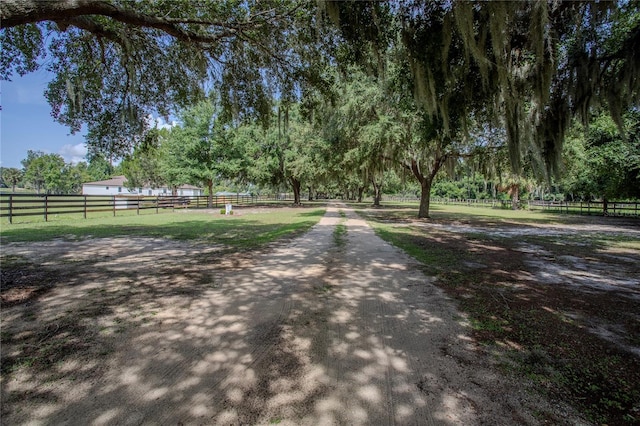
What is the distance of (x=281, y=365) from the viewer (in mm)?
2586

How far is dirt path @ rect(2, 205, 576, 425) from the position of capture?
2.02 meters

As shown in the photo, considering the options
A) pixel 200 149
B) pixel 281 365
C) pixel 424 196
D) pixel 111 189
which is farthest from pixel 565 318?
pixel 111 189

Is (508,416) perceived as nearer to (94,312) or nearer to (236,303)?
(236,303)

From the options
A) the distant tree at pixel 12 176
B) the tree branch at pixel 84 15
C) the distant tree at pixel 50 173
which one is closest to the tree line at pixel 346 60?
the tree branch at pixel 84 15

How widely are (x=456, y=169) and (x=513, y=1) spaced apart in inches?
665

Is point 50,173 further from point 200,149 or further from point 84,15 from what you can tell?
point 84,15

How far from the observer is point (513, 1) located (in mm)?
4434

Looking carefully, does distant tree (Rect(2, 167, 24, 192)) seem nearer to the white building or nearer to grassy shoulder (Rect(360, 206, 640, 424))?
the white building

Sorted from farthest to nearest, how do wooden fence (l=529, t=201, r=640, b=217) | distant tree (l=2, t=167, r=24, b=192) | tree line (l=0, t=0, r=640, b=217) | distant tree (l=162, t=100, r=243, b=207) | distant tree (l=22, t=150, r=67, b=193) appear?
distant tree (l=2, t=167, r=24, b=192) < distant tree (l=22, t=150, r=67, b=193) < distant tree (l=162, t=100, r=243, b=207) < wooden fence (l=529, t=201, r=640, b=217) < tree line (l=0, t=0, r=640, b=217)

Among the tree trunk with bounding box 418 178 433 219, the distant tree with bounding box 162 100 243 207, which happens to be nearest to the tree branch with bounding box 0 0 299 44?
the tree trunk with bounding box 418 178 433 219

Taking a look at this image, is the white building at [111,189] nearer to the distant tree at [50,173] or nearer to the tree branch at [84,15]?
the distant tree at [50,173]

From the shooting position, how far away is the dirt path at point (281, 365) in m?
2.02

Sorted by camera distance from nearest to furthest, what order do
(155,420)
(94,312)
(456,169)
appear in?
(155,420)
(94,312)
(456,169)

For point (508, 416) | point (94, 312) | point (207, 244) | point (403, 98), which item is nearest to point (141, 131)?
point (207, 244)
